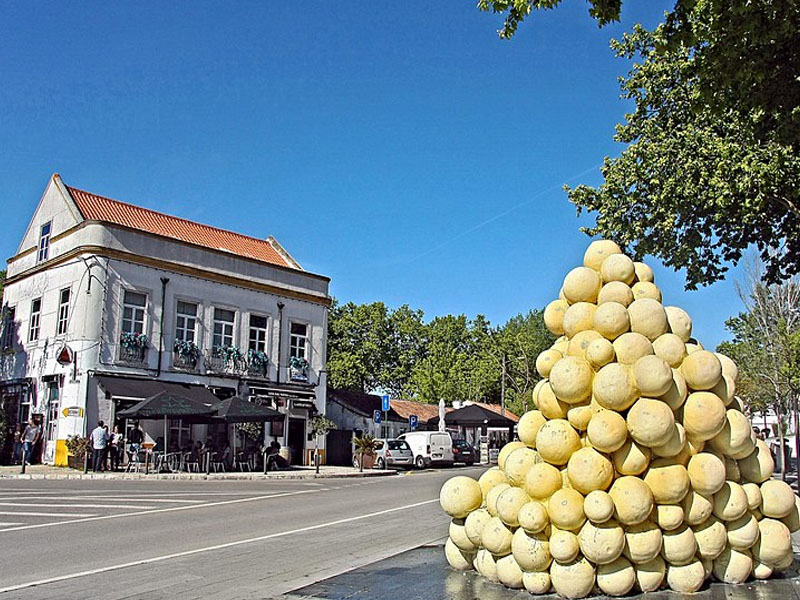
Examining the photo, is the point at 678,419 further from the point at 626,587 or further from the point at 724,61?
the point at 724,61

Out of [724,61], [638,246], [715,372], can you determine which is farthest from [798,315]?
[715,372]

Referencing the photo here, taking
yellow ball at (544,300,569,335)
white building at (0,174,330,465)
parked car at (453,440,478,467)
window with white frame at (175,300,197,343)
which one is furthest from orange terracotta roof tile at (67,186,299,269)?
yellow ball at (544,300,569,335)

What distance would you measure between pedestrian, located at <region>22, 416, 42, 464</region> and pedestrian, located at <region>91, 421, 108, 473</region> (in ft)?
7.81

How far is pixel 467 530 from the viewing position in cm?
606

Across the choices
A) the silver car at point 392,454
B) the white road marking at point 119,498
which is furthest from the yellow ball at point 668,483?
the silver car at point 392,454

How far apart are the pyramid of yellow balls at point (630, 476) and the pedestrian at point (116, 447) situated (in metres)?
23.4

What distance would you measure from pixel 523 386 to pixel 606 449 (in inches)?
2688

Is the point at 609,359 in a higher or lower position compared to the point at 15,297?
lower

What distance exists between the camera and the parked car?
36844mm

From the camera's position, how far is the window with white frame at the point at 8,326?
109ft

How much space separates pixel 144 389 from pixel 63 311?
504cm

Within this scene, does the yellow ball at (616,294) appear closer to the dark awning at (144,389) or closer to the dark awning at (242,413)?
the dark awning at (242,413)

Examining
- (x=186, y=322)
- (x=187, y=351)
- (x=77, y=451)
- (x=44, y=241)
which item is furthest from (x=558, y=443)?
→ (x=44, y=241)

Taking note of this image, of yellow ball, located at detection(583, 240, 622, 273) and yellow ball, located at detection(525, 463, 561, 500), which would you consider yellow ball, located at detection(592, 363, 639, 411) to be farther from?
yellow ball, located at detection(583, 240, 622, 273)
